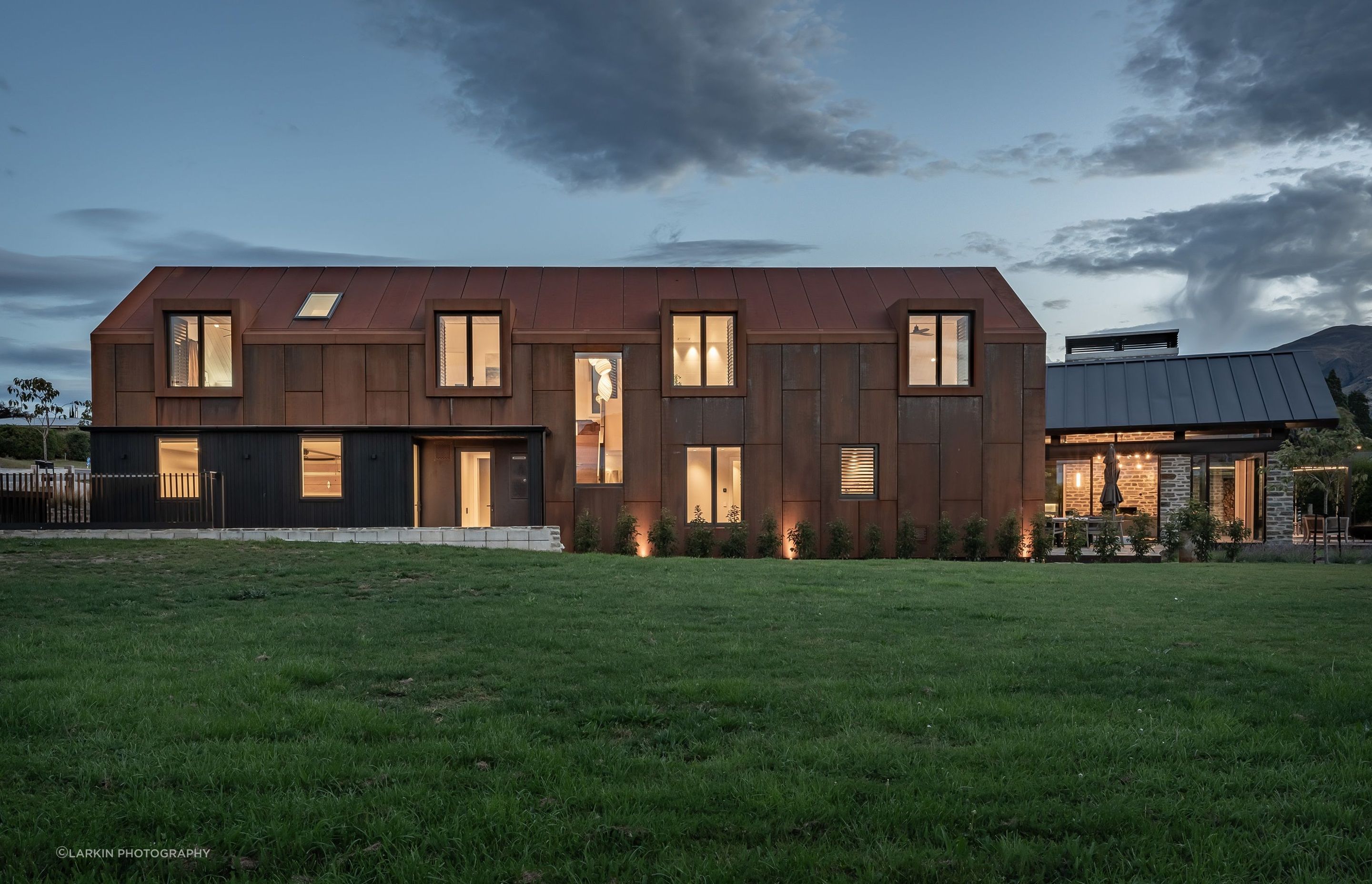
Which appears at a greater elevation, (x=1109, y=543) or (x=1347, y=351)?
(x=1347, y=351)

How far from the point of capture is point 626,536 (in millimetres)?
18031

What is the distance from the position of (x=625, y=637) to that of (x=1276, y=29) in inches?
894

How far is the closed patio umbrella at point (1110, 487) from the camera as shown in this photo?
18125 millimetres

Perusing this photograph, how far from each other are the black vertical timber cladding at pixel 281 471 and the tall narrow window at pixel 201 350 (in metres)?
1.37

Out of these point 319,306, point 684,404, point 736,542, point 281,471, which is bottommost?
point 736,542

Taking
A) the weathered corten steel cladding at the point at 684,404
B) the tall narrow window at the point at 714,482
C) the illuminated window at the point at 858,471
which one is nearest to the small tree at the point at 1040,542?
the weathered corten steel cladding at the point at 684,404

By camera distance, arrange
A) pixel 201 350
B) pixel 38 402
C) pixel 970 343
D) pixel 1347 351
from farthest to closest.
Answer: pixel 1347 351 < pixel 38 402 < pixel 970 343 < pixel 201 350

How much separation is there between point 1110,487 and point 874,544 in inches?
219

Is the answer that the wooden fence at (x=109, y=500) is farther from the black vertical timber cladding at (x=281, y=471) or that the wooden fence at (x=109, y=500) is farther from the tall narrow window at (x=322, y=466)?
the tall narrow window at (x=322, y=466)

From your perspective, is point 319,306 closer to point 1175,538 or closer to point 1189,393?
point 1175,538

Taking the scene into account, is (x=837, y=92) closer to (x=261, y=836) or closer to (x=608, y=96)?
(x=608, y=96)

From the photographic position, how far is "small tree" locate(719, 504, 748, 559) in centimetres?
1805

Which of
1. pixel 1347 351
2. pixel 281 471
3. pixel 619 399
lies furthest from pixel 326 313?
pixel 1347 351

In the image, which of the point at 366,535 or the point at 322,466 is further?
the point at 322,466
